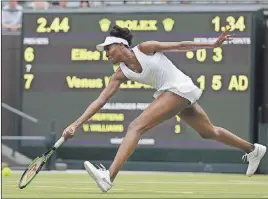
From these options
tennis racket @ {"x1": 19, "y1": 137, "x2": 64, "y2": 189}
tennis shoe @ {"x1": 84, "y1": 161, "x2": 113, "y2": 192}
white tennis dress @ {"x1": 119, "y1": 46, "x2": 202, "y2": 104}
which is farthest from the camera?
tennis racket @ {"x1": 19, "y1": 137, "x2": 64, "y2": 189}

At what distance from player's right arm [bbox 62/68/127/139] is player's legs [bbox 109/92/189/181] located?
47cm

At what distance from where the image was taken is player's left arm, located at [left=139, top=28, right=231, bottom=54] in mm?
9531

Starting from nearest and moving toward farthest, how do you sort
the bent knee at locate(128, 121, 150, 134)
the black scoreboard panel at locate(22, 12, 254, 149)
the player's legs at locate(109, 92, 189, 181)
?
the player's legs at locate(109, 92, 189, 181) < the bent knee at locate(128, 121, 150, 134) < the black scoreboard panel at locate(22, 12, 254, 149)

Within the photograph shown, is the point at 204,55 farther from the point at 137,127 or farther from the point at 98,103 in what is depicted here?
the point at 137,127

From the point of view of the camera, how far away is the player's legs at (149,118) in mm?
9250

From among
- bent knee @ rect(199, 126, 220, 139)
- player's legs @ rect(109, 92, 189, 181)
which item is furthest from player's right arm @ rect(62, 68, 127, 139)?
bent knee @ rect(199, 126, 220, 139)

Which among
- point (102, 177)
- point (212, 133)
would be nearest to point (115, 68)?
point (212, 133)

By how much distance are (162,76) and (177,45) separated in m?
0.38

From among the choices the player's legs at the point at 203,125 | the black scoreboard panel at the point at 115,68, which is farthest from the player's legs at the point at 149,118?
the black scoreboard panel at the point at 115,68

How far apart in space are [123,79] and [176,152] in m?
9.02

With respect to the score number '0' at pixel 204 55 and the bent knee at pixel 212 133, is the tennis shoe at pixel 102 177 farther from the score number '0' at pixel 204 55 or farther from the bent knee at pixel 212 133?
the score number '0' at pixel 204 55

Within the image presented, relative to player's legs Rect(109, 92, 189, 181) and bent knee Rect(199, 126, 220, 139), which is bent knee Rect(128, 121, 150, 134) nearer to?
player's legs Rect(109, 92, 189, 181)

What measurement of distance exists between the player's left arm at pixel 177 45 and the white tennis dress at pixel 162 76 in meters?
0.09

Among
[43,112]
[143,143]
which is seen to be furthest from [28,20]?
[143,143]
